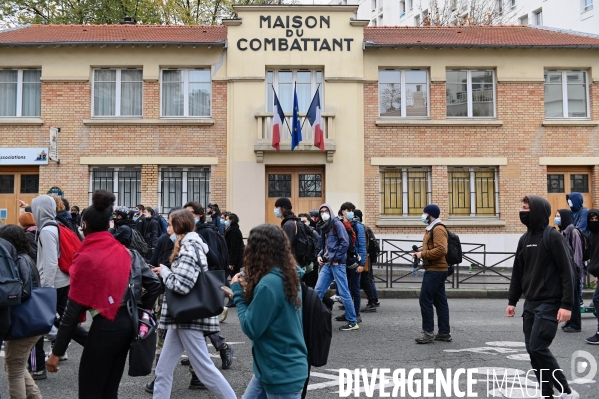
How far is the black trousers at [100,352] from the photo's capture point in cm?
432

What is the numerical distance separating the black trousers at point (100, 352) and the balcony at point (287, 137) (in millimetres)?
13955

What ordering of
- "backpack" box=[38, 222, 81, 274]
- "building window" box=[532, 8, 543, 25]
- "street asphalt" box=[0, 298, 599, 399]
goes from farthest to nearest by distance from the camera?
"building window" box=[532, 8, 543, 25] < "backpack" box=[38, 222, 81, 274] < "street asphalt" box=[0, 298, 599, 399]

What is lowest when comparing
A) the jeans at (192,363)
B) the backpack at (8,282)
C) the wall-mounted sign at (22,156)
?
the jeans at (192,363)

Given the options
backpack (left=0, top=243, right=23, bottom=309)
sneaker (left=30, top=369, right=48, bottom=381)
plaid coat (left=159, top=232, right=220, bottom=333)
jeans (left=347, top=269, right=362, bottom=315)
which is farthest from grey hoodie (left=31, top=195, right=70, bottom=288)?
jeans (left=347, top=269, right=362, bottom=315)

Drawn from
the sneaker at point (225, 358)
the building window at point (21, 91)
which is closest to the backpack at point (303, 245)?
the sneaker at point (225, 358)

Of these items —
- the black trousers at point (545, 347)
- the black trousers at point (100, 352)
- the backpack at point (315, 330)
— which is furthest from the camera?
the black trousers at point (545, 347)

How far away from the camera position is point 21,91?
61.8 feet

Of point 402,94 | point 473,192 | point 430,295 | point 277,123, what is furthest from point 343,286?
point 402,94

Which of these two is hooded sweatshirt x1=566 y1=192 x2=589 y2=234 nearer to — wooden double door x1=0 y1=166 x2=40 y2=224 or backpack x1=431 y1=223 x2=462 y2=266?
backpack x1=431 y1=223 x2=462 y2=266

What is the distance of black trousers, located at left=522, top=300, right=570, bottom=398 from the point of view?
525 centimetres

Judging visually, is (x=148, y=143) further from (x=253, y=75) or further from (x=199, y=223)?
(x=199, y=223)

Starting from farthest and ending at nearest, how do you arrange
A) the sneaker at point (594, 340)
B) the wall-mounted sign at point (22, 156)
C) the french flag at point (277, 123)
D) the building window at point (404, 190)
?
the building window at point (404, 190) → the wall-mounted sign at point (22, 156) → the french flag at point (277, 123) → the sneaker at point (594, 340)

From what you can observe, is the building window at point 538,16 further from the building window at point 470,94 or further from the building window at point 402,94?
the building window at point 402,94

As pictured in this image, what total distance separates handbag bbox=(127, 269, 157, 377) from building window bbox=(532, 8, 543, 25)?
4037 centimetres
